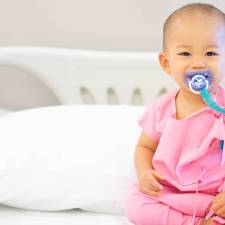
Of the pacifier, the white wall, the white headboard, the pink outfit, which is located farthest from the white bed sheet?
the white wall

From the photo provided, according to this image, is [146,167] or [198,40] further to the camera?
[146,167]

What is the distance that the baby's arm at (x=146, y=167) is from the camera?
976 millimetres

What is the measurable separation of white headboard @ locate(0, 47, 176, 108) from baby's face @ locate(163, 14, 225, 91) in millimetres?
522

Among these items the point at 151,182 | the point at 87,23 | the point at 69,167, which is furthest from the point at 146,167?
the point at 87,23

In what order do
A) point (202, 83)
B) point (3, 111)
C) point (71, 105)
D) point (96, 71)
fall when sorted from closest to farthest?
point (202, 83), point (71, 105), point (96, 71), point (3, 111)

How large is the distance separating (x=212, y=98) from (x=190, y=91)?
0.15ft

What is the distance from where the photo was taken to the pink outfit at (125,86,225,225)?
965 mm

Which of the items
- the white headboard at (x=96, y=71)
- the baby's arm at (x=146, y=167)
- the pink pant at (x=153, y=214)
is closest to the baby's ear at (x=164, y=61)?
the baby's arm at (x=146, y=167)

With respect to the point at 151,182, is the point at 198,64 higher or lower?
higher

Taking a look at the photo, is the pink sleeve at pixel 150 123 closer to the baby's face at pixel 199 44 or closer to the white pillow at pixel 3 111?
the baby's face at pixel 199 44

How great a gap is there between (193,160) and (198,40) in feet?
0.73

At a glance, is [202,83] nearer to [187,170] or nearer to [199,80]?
[199,80]

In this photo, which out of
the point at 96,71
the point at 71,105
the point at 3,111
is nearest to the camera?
the point at 71,105

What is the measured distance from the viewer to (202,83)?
2.96 ft
